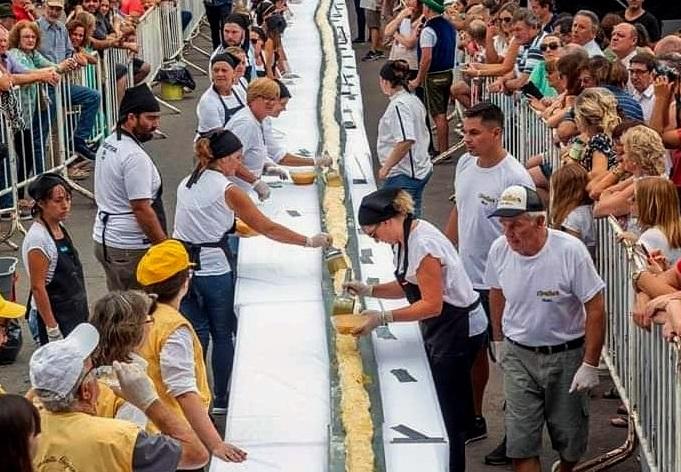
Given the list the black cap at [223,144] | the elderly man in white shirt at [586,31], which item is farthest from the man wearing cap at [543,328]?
the elderly man in white shirt at [586,31]

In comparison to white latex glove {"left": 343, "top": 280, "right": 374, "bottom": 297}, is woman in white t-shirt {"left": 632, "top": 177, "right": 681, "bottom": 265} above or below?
above

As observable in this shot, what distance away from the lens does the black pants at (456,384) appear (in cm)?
729

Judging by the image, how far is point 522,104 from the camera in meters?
12.1

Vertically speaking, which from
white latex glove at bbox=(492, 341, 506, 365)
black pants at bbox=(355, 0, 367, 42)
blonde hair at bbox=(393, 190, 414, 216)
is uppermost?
blonde hair at bbox=(393, 190, 414, 216)

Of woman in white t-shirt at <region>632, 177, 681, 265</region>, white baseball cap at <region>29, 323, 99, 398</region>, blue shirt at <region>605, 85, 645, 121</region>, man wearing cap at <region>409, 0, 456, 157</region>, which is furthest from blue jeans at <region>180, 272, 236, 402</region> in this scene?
man wearing cap at <region>409, 0, 456, 157</region>

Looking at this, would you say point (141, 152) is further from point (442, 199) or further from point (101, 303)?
point (442, 199)

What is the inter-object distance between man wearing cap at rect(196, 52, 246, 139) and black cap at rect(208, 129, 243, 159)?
7.23 feet

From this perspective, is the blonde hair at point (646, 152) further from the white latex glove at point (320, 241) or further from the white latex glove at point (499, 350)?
the white latex glove at point (320, 241)

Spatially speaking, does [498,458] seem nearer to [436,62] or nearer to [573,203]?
[573,203]

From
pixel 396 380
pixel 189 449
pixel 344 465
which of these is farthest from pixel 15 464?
pixel 396 380

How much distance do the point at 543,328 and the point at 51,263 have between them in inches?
121

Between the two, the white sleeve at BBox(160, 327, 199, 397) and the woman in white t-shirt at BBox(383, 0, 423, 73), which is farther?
the woman in white t-shirt at BBox(383, 0, 423, 73)

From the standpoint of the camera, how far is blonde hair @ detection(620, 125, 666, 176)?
7.59 meters

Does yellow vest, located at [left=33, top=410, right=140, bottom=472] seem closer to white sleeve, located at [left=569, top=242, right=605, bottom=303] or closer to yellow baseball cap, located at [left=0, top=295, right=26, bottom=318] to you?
yellow baseball cap, located at [left=0, top=295, right=26, bottom=318]
